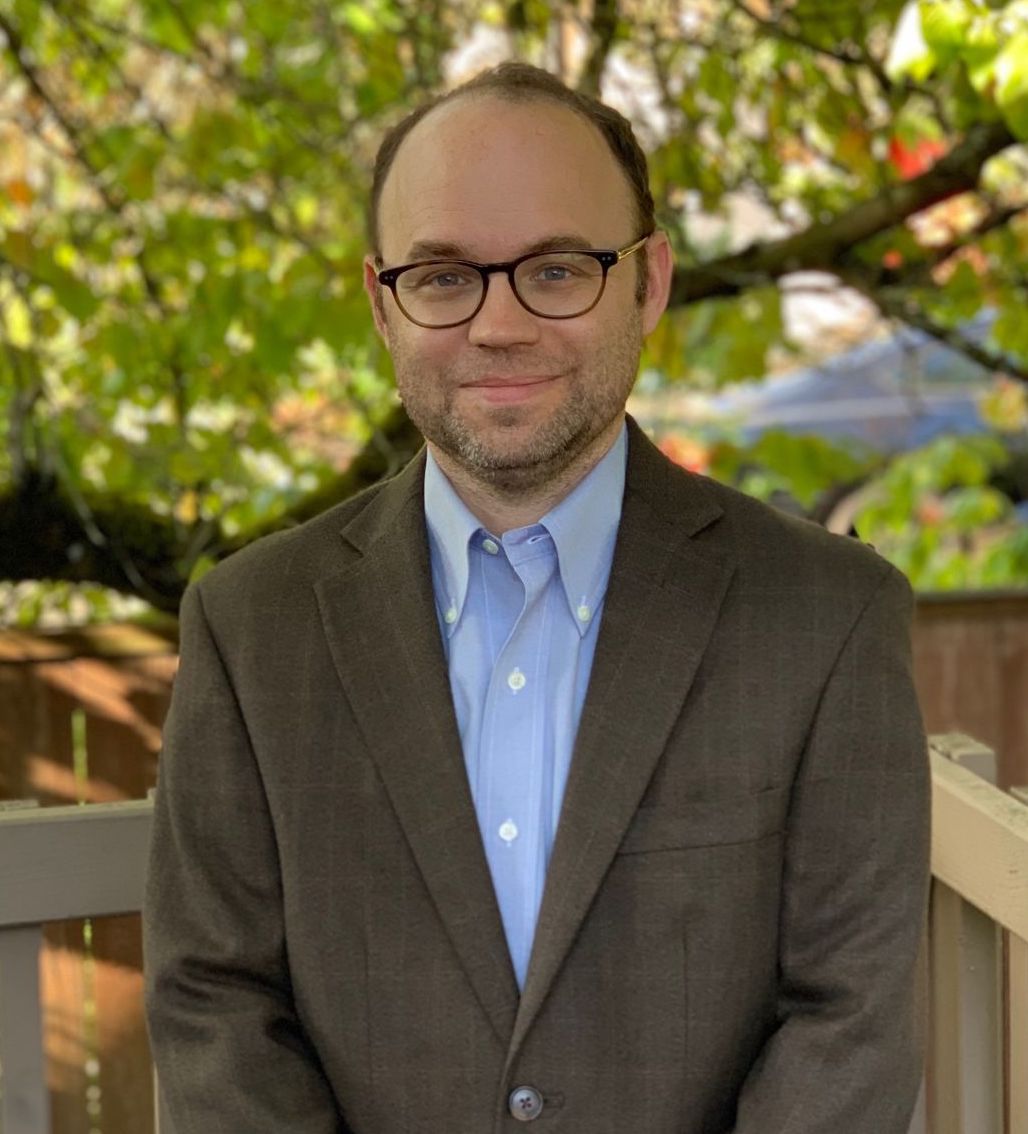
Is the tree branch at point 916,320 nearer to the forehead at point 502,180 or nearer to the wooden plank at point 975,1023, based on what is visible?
the wooden plank at point 975,1023

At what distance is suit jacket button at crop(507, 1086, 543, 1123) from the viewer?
1306mm

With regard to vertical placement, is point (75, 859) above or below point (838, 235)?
below

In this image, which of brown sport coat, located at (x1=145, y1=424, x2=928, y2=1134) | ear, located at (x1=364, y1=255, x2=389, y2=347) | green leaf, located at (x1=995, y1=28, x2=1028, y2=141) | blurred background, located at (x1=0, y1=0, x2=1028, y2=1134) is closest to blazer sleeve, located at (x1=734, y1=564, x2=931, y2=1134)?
brown sport coat, located at (x1=145, y1=424, x2=928, y2=1134)

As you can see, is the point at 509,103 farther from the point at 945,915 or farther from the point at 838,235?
the point at 838,235

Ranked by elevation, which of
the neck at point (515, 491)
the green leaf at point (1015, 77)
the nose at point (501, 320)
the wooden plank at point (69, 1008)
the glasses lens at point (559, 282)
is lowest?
the wooden plank at point (69, 1008)

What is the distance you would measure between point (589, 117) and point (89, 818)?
35.0 inches

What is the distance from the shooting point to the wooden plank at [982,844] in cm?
146

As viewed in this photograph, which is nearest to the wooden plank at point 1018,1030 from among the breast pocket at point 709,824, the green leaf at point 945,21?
the breast pocket at point 709,824

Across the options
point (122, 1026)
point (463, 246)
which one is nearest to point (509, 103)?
point (463, 246)

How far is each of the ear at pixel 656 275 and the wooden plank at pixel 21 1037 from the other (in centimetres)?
91

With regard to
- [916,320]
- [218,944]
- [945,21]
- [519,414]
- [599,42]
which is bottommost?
[218,944]

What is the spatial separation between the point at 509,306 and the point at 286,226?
2.93 m

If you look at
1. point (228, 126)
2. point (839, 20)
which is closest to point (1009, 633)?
point (839, 20)

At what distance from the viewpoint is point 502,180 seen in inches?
52.1
